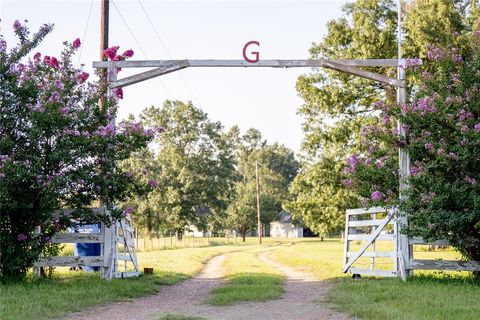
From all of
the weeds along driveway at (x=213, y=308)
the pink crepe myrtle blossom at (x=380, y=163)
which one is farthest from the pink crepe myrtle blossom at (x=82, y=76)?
the pink crepe myrtle blossom at (x=380, y=163)

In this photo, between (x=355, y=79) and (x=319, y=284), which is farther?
(x=355, y=79)

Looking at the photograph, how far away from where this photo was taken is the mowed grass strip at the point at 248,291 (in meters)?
10.4

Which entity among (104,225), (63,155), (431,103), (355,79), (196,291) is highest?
(355,79)

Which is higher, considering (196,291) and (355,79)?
(355,79)

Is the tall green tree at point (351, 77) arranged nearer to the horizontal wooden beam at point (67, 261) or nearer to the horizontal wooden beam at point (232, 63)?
the horizontal wooden beam at point (232, 63)

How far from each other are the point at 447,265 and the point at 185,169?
147 feet

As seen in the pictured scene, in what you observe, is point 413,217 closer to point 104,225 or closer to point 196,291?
point 196,291

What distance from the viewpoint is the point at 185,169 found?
5625 centimetres

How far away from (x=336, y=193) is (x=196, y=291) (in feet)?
56.5

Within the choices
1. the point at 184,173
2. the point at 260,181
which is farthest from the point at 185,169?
the point at 260,181

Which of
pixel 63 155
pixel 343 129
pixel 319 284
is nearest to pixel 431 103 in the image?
pixel 319 284

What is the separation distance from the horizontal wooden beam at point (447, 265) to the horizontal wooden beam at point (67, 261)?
22.8 feet

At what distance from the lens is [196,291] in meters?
12.3

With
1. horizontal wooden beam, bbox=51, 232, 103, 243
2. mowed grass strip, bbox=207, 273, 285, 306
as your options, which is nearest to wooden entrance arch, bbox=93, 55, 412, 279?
mowed grass strip, bbox=207, 273, 285, 306
